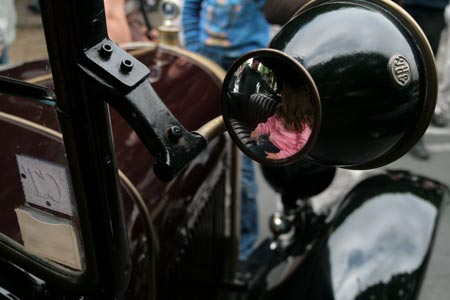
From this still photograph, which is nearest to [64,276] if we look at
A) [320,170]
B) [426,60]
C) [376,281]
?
[426,60]

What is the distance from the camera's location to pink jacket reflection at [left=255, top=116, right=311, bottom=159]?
0.57 meters

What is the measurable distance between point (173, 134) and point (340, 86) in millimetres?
201

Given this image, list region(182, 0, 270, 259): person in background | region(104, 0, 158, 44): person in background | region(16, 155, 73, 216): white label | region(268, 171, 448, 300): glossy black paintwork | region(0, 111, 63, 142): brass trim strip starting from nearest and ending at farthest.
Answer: region(16, 155, 73, 216): white label
region(0, 111, 63, 142): brass trim strip
region(268, 171, 448, 300): glossy black paintwork
region(104, 0, 158, 44): person in background
region(182, 0, 270, 259): person in background

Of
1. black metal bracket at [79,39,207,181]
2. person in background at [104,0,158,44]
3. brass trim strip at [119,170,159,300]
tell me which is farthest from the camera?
person in background at [104,0,158,44]

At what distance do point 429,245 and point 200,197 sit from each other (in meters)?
0.59

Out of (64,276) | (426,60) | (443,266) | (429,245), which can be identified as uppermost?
(426,60)

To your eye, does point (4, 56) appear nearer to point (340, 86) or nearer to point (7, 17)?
point (7, 17)

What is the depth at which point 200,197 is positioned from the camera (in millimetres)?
1369

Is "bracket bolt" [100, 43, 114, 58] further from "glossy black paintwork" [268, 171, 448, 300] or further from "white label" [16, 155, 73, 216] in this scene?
"glossy black paintwork" [268, 171, 448, 300]

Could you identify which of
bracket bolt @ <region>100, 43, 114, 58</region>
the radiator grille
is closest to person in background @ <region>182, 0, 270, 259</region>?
the radiator grille

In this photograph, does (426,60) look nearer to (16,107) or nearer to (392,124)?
(392,124)

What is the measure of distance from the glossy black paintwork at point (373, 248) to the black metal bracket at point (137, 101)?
27.9 inches

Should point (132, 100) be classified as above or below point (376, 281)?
above

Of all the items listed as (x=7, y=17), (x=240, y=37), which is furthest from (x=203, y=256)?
(x=240, y=37)
